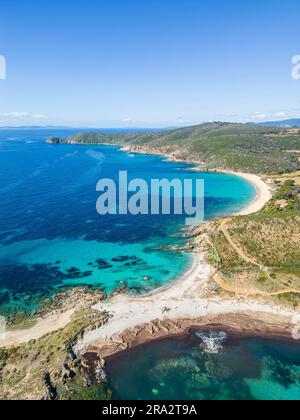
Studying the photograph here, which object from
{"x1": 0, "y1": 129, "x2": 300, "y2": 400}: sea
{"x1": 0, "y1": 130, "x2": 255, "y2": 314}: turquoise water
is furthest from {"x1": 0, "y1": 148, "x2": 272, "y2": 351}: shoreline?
{"x1": 0, "y1": 130, "x2": 255, "y2": 314}: turquoise water

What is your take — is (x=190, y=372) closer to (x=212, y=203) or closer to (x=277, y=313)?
(x=277, y=313)

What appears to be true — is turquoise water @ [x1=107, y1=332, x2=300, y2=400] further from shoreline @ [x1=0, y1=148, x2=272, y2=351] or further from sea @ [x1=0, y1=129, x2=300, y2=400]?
shoreline @ [x1=0, y1=148, x2=272, y2=351]

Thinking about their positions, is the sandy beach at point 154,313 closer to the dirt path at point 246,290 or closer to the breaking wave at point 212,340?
the dirt path at point 246,290

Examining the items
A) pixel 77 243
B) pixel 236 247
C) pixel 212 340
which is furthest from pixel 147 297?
pixel 77 243

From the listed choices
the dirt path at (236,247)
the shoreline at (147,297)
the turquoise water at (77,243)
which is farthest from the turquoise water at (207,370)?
the dirt path at (236,247)

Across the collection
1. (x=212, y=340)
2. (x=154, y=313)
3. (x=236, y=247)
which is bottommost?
(x=212, y=340)

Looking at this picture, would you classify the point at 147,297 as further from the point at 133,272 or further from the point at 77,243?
the point at 77,243
